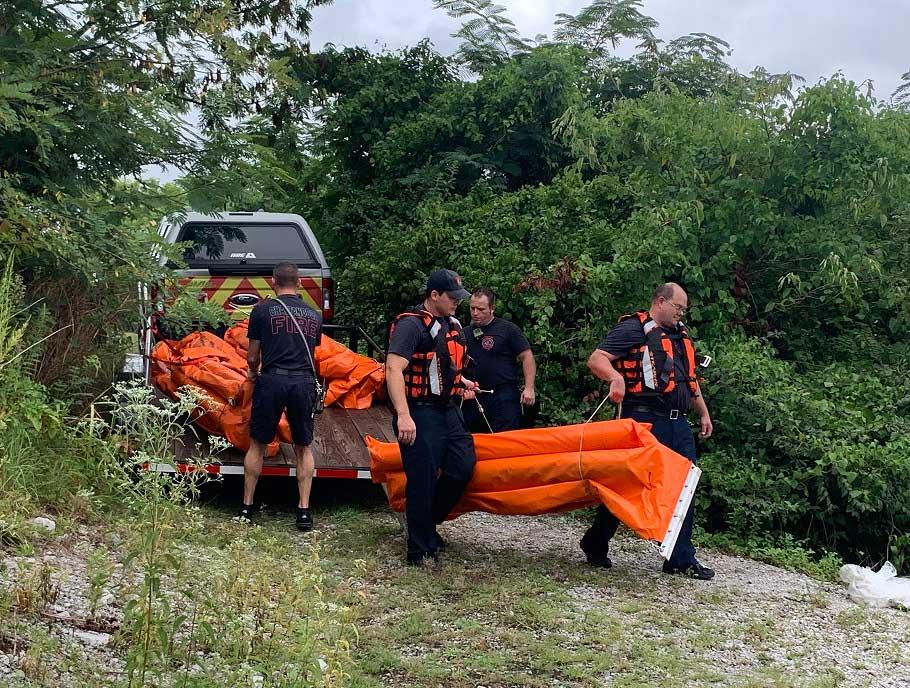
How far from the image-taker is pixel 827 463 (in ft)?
26.6

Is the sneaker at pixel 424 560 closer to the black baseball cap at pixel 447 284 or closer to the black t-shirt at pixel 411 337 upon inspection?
the black t-shirt at pixel 411 337

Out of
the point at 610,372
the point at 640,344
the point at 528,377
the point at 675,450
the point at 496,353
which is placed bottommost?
the point at 675,450

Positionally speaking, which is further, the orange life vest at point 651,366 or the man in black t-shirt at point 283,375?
the man in black t-shirt at point 283,375

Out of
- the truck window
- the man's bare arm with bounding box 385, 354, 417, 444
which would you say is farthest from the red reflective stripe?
the truck window

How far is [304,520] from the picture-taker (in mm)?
7660

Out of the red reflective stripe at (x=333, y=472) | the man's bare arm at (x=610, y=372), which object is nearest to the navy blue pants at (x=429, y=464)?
the man's bare arm at (x=610, y=372)

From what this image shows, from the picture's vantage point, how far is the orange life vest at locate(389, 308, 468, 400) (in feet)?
22.2

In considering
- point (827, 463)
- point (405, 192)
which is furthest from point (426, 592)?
point (405, 192)

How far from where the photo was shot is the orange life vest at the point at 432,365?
22.2ft

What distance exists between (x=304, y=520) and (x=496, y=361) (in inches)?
80.4

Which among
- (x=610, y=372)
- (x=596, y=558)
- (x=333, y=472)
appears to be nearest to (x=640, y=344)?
(x=610, y=372)

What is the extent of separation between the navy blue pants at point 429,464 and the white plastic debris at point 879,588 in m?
2.52

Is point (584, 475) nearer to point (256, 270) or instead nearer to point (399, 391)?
point (399, 391)

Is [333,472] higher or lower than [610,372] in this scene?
lower
